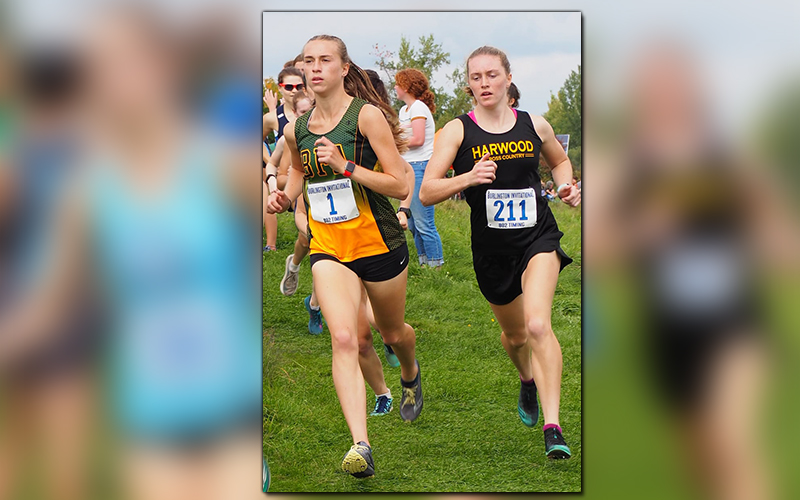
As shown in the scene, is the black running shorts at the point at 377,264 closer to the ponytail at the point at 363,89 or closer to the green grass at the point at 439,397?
the green grass at the point at 439,397

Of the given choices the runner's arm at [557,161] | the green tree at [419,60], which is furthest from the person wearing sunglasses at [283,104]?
the runner's arm at [557,161]

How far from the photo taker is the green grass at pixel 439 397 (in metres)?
3.88

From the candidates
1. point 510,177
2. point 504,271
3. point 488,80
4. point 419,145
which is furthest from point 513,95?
point 504,271

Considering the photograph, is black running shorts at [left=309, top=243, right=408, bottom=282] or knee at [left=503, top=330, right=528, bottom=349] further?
knee at [left=503, top=330, right=528, bottom=349]

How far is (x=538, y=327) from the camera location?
3.75m

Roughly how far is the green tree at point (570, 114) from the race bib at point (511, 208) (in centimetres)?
25

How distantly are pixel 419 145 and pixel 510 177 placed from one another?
44cm

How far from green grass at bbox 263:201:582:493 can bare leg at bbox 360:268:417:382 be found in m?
0.07

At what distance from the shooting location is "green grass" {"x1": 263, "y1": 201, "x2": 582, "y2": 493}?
12.7 ft

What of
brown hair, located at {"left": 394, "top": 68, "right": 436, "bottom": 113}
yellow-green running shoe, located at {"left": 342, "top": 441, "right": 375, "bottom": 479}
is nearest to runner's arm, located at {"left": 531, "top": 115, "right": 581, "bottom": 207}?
brown hair, located at {"left": 394, "top": 68, "right": 436, "bottom": 113}
